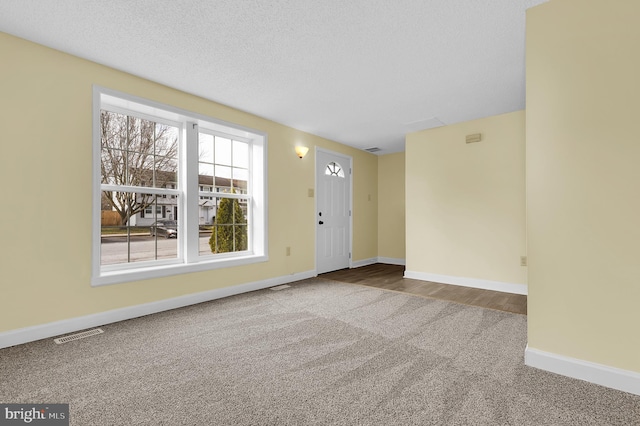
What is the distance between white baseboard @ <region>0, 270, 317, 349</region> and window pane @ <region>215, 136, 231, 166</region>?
1.79 meters

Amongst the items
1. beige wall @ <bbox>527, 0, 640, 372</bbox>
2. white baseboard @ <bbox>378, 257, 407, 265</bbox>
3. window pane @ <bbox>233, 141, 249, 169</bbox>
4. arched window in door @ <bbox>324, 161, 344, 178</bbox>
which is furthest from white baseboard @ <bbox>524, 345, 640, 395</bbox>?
white baseboard @ <bbox>378, 257, 407, 265</bbox>

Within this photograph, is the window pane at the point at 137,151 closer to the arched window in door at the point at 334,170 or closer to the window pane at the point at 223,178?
the window pane at the point at 223,178

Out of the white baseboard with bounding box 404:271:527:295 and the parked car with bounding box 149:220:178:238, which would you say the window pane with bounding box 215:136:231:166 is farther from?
the white baseboard with bounding box 404:271:527:295

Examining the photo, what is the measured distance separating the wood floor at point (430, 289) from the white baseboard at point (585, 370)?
1321 millimetres

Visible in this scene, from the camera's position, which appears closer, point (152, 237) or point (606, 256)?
point (606, 256)

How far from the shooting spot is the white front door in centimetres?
535

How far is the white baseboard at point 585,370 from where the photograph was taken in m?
1.72

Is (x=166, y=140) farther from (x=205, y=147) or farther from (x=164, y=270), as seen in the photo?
(x=164, y=270)

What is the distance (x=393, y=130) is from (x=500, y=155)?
168 centimetres

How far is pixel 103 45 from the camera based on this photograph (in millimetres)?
2486

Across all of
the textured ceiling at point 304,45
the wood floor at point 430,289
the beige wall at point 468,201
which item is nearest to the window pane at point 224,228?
the textured ceiling at point 304,45

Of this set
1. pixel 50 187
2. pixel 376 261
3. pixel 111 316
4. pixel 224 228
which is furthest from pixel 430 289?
pixel 50 187

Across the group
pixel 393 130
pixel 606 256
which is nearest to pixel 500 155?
pixel 393 130

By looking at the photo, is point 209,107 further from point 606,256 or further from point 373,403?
point 606,256
